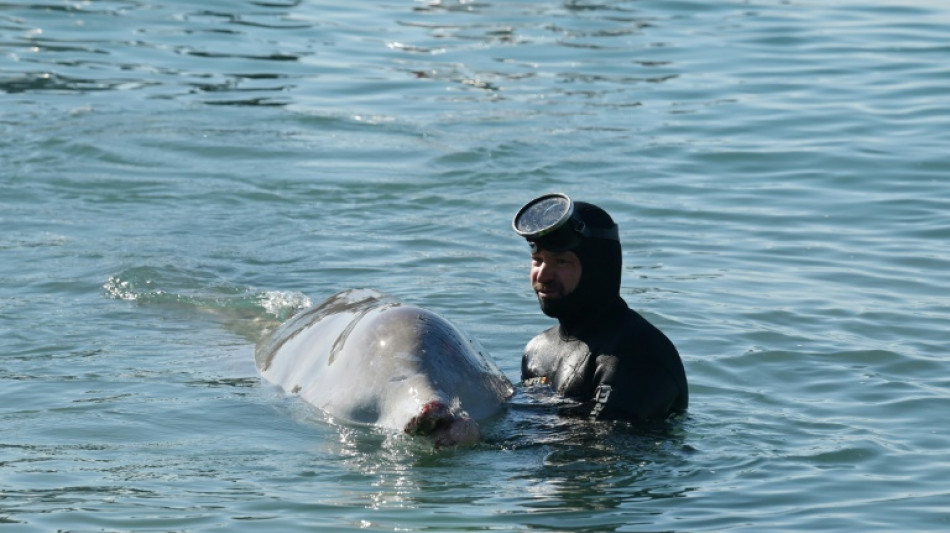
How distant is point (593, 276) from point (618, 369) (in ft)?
1.60

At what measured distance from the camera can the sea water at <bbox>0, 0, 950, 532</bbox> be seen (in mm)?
7102

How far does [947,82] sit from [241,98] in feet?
25.7

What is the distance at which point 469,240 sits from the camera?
12766mm

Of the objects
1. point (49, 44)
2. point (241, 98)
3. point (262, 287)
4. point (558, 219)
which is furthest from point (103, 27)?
point (558, 219)

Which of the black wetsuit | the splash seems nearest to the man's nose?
the black wetsuit

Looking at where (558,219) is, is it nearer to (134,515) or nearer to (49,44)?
(134,515)

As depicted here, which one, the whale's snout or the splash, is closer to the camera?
the whale's snout

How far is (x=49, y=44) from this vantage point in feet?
66.0

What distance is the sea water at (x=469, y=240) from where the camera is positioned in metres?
7.10

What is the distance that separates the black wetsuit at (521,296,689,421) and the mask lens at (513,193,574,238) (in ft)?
1.69

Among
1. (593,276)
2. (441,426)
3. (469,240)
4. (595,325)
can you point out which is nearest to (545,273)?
(593,276)

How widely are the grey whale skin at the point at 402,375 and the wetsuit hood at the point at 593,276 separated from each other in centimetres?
50

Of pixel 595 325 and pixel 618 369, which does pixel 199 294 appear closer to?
pixel 595 325

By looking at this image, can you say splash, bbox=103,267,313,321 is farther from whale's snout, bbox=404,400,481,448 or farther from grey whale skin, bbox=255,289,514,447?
whale's snout, bbox=404,400,481,448
